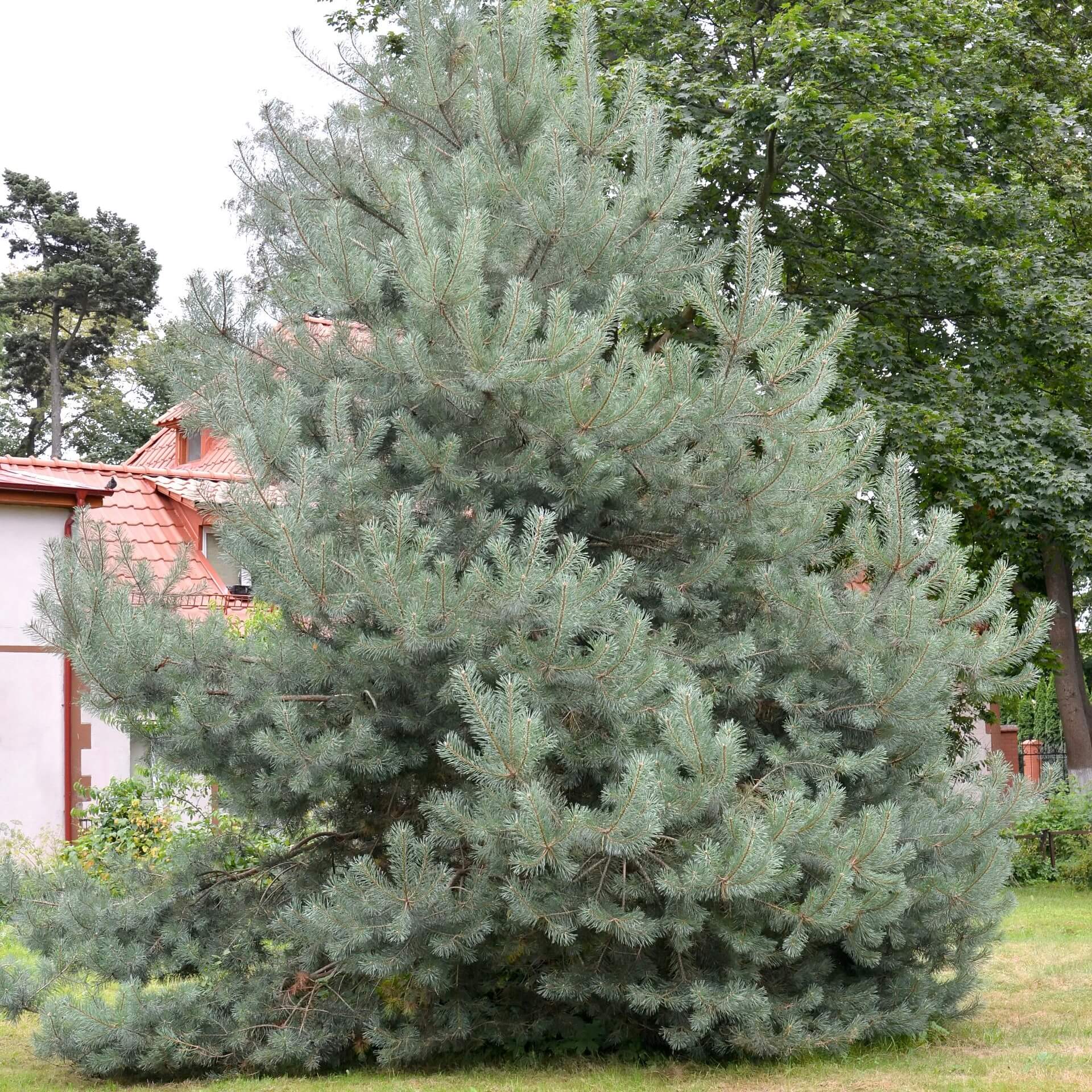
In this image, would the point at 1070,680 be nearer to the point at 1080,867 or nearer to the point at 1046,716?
the point at 1080,867

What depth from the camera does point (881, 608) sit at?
19.7 ft

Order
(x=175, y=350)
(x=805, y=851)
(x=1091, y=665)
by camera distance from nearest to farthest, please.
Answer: (x=805, y=851), (x=175, y=350), (x=1091, y=665)

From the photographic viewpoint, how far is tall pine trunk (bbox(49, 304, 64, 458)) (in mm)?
34531

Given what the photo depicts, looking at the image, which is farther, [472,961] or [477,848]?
[472,961]

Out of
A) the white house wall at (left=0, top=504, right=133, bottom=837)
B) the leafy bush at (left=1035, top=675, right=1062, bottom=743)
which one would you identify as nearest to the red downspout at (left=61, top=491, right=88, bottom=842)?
the white house wall at (left=0, top=504, right=133, bottom=837)

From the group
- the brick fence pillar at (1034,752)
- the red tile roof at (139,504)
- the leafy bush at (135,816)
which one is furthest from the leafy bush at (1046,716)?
the leafy bush at (135,816)

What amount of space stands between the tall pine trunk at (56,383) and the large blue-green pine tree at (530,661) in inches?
1189

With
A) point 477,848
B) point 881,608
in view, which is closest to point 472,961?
point 477,848

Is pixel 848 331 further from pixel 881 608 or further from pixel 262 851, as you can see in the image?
pixel 262 851

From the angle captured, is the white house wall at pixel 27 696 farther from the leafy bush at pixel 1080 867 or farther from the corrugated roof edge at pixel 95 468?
the leafy bush at pixel 1080 867

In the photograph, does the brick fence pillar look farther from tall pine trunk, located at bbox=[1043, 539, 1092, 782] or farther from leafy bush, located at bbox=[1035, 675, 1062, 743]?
tall pine trunk, located at bbox=[1043, 539, 1092, 782]

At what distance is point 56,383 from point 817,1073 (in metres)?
33.3

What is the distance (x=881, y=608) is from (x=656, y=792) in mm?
1715

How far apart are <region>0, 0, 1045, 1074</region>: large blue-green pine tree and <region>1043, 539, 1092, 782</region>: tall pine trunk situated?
32.6ft
